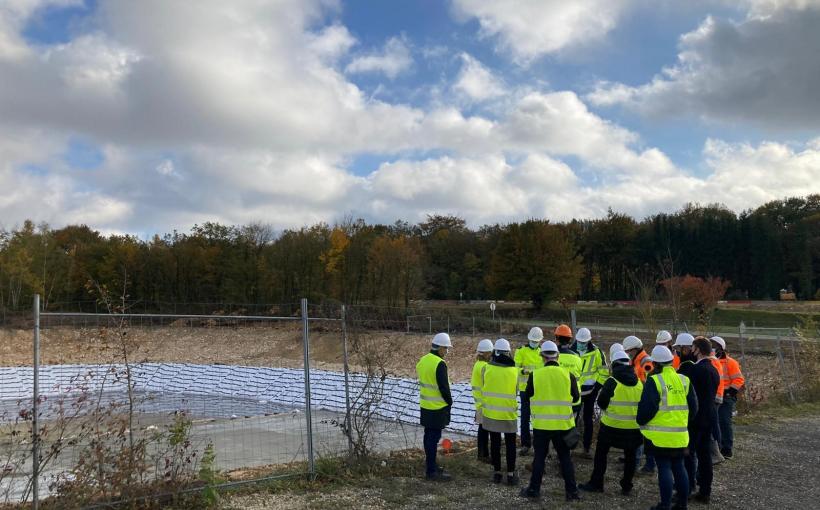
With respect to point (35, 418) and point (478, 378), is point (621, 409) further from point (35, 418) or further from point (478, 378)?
point (35, 418)

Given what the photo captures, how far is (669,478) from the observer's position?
6770 mm

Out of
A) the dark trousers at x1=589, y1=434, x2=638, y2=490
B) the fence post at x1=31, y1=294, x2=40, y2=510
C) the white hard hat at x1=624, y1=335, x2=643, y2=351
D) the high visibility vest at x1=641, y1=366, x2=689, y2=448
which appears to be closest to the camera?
the fence post at x1=31, y1=294, x2=40, y2=510

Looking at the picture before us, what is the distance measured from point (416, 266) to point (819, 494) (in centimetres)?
4563

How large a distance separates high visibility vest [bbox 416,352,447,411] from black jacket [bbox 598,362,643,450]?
1.96 m

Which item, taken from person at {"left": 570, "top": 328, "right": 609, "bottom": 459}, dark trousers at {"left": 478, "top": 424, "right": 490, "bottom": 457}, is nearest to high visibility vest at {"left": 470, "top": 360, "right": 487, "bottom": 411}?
dark trousers at {"left": 478, "top": 424, "right": 490, "bottom": 457}

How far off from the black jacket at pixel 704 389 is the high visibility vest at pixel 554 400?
1524mm

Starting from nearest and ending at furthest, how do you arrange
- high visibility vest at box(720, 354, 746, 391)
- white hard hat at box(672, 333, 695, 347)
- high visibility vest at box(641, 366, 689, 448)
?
high visibility vest at box(641, 366, 689, 448) → white hard hat at box(672, 333, 695, 347) → high visibility vest at box(720, 354, 746, 391)

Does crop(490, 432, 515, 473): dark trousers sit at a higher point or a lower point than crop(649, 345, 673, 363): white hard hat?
lower

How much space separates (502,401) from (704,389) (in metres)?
2.37

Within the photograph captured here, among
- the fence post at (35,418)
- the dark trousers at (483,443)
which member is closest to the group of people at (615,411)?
the dark trousers at (483,443)

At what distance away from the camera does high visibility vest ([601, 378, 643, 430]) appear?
291 inches

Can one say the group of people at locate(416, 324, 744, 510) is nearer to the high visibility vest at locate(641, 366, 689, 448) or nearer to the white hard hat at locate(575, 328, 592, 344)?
the high visibility vest at locate(641, 366, 689, 448)

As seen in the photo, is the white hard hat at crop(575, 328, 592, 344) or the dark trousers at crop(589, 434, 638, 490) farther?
the white hard hat at crop(575, 328, 592, 344)

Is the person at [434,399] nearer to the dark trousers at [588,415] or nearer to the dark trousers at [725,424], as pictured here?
the dark trousers at [588,415]
